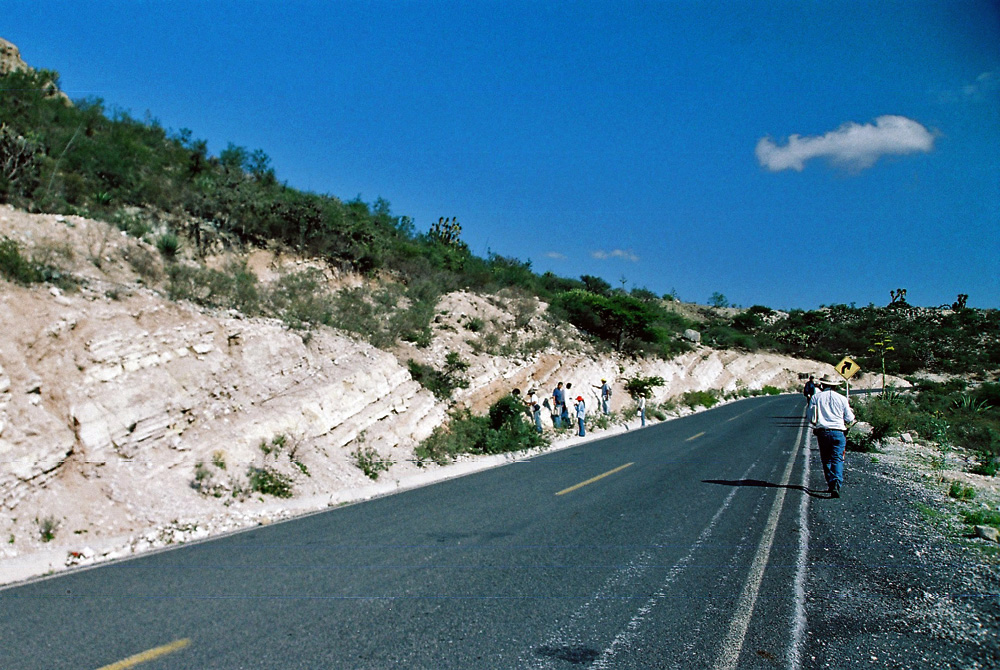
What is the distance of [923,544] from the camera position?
6.97 meters

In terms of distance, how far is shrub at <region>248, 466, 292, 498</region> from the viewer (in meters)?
10.6

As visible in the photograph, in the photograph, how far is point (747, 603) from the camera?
207 inches

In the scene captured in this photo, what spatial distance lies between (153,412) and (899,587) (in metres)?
11.7

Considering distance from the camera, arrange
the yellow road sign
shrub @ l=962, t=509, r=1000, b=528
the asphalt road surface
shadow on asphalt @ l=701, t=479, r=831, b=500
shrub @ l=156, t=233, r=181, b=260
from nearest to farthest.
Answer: the asphalt road surface, shrub @ l=962, t=509, r=1000, b=528, shadow on asphalt @ l=701, t=479, r=831, b=500, shrub @ l=156, t=233, r=181, b=260, the yellow road sign

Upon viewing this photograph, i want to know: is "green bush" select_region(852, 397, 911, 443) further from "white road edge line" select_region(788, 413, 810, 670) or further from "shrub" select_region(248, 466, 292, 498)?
"shrub" select_region(248, 466, 292, 498)

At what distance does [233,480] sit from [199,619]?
19.3 ft

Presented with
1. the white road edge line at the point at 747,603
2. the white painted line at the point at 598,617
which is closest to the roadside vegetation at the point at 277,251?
the white painted line at the point at 598,617

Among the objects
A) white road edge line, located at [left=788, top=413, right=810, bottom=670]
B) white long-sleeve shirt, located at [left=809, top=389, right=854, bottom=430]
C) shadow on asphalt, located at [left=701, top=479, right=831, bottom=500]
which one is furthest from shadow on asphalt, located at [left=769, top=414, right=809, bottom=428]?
white road edge line, located at [left=788, top=413, right=810, bottom=670]

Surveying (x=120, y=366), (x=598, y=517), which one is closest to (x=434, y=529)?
(x=598, y=517)

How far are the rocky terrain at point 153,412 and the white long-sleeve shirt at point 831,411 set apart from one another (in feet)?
26.8

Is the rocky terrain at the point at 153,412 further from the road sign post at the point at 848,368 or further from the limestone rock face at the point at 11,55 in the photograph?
the limestone rock face at the point at 11,55

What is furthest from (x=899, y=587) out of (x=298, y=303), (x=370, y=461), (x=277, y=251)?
(x=277, y=251)

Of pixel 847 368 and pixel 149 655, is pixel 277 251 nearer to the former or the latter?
pixel 149 655

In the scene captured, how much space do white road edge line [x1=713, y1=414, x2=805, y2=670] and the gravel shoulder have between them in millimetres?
454
